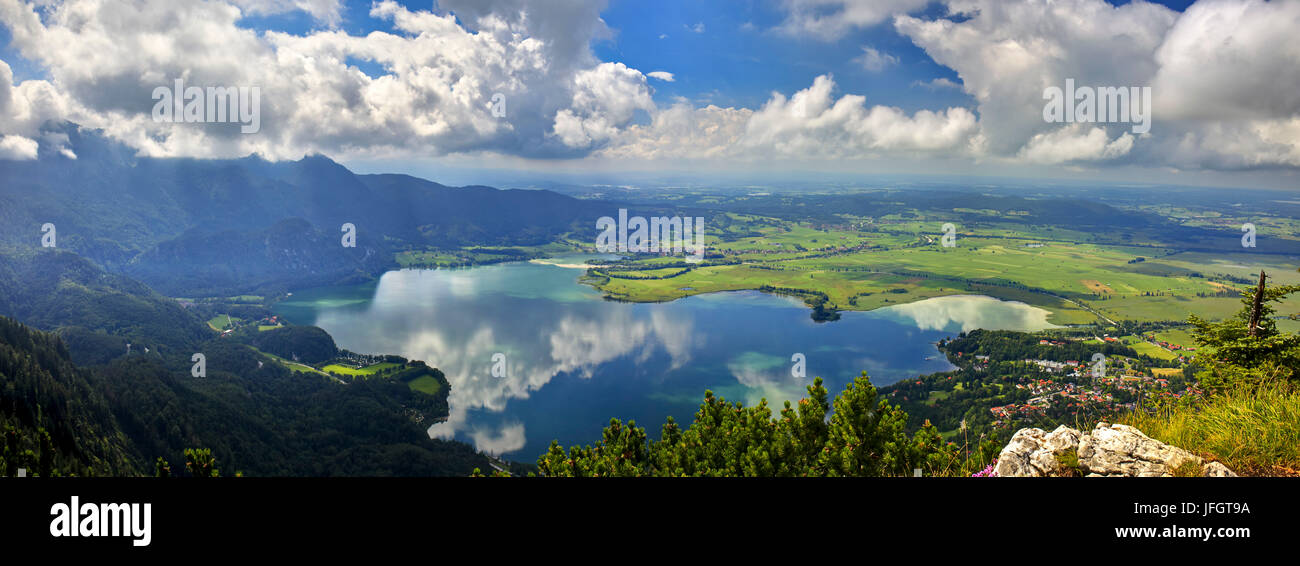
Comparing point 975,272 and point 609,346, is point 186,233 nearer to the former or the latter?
point 609,346

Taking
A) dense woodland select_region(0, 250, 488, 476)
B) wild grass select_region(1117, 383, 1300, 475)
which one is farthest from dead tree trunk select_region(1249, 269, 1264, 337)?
dense woodland select_region(0, 250, 488, 476)

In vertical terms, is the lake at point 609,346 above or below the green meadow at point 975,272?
below

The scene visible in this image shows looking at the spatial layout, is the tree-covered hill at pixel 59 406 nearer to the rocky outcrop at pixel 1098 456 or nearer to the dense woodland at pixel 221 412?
the dense woodland at pixel 221 412

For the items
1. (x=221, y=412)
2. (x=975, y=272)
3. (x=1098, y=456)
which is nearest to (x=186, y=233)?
(x=221, y=412)

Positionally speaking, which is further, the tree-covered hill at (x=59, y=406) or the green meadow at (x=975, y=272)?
the green meadow at (x=975, y=272)

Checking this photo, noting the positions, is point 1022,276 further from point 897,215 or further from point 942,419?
point 897,215

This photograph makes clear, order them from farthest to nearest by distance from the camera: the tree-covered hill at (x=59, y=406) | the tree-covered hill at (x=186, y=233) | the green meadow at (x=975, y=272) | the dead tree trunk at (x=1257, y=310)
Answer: the tree-covered hill at (x=186, y=233), the green meadow at (x=975, y=272), the tree-covered hill at (x=59, y=406), the dead tree trunk at (x=1257, y=310)

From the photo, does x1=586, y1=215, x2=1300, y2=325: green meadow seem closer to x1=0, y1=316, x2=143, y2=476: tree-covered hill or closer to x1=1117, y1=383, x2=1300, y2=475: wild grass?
x1=0, y1=316, x2=143, y2=476: tree-covered hill

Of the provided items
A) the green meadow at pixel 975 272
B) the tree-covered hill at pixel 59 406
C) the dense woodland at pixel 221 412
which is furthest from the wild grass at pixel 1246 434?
the green meadow at pixel 975 272
